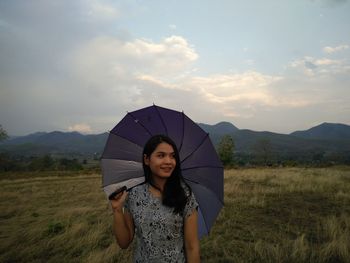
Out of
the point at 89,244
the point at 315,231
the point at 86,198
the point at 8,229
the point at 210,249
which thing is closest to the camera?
the point at 210,249

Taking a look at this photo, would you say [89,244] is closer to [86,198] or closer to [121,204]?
[121,204]

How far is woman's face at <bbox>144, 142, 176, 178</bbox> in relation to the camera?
2381mm

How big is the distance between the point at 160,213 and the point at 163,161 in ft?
1.34

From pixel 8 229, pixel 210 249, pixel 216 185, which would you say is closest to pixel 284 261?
pixel 210 249

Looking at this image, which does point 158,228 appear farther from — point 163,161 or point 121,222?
point 163,161

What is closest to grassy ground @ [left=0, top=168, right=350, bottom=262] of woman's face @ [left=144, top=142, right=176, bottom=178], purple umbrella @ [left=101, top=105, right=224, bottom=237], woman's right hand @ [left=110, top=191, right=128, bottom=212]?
purple umbrella @ [left=101, top=105, right=224, bottom=237]

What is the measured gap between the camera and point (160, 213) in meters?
2.29

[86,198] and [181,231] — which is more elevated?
[181,231]

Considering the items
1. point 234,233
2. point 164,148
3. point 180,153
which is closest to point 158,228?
point 164,148

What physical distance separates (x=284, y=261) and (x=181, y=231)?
14.9 feet

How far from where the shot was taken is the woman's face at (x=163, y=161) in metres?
2.38

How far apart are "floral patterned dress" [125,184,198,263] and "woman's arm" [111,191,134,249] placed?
96 mm

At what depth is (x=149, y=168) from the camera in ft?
8.23

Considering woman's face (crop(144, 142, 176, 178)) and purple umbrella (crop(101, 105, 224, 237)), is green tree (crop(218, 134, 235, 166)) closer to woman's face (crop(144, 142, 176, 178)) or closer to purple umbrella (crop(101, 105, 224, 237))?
purple umbrella (crop(101, 105, 224, 237))
